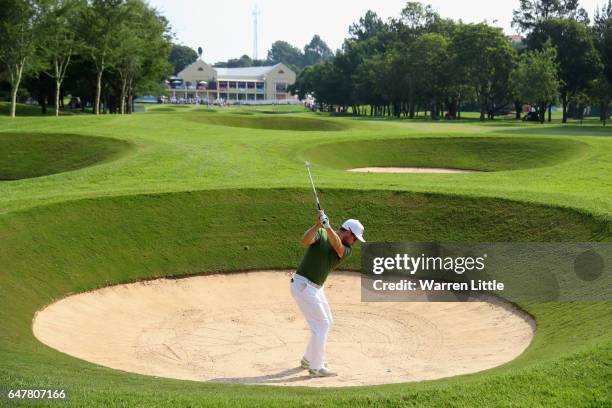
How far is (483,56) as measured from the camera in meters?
97.3

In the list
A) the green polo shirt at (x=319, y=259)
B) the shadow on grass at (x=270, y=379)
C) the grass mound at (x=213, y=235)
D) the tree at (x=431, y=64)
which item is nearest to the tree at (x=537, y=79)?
the tree at (x=431, y=64)

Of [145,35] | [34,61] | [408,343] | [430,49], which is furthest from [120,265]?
[430,49]

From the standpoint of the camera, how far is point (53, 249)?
754 inches

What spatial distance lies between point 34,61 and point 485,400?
62.4 m

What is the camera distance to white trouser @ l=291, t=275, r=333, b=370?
12328 millimetres

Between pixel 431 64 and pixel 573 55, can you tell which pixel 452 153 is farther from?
pixel 573 55

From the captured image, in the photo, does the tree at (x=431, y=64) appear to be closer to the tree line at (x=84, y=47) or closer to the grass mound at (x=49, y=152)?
the tree line at (x=84, y=47)

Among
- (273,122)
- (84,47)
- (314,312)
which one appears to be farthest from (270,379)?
(84,47)

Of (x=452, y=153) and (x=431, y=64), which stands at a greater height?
(x=431, y=64)

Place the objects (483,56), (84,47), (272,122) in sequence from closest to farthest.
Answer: (272,122), (84,47), (483,56)

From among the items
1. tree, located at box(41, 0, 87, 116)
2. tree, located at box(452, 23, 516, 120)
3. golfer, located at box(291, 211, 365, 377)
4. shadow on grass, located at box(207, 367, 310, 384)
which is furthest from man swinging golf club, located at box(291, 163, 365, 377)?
tree, located at box(452, 23, 516, 120)

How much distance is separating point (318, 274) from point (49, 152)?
102ft

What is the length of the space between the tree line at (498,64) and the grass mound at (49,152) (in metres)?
63.1

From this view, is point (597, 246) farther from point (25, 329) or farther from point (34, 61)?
point (34, 61)
